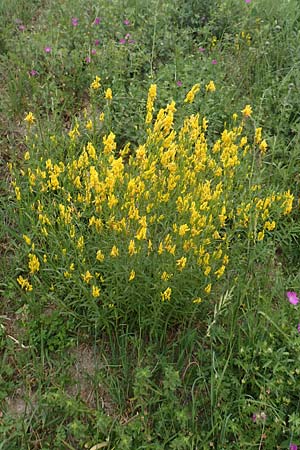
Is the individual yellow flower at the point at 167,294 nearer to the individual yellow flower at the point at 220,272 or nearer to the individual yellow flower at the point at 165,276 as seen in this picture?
the individual yellow flower at the point at 165,276

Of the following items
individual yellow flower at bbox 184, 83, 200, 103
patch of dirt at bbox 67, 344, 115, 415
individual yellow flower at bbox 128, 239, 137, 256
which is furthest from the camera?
patch of dirt at bbox 67, 344, 115, 415

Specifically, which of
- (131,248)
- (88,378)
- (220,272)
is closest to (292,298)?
(220,272)

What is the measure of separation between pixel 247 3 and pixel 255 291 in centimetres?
280

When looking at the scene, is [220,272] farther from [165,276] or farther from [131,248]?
[131,248]

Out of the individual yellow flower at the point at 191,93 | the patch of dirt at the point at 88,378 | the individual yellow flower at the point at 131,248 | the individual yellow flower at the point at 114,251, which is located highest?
the individual yellow flower at the point at 191,93

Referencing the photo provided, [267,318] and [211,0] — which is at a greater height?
[211,0]

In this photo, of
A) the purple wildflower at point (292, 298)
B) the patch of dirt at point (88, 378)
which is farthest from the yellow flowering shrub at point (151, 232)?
the purple wildflower at point (292, 298)

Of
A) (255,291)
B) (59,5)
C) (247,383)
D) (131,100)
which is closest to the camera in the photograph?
(247,383)

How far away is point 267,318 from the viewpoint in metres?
2.34

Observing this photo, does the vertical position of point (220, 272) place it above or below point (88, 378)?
above

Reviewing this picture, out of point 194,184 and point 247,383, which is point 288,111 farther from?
point 247,383

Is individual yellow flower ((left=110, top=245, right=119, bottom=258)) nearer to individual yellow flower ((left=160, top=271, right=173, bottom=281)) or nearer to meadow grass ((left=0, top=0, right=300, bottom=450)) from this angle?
meadow grass ((left=0, top=0, right=300, bottom=450))

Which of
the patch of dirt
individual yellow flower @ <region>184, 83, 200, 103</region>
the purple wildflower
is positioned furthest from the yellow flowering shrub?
the purple wildflower

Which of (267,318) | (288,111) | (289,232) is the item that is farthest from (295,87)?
(267,318)
